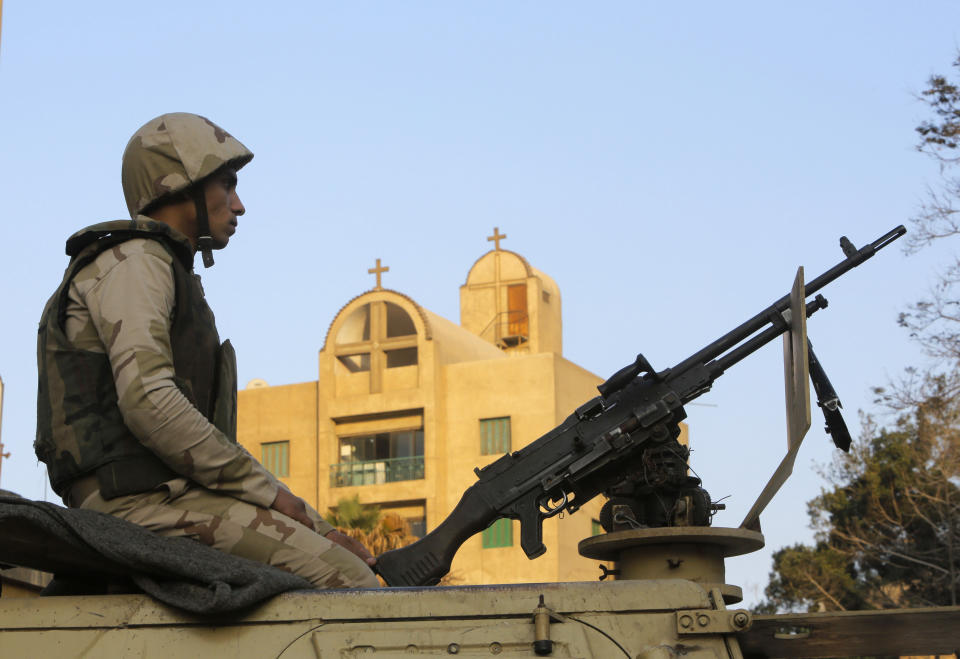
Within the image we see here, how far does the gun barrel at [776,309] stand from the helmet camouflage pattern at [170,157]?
3882 millimetres

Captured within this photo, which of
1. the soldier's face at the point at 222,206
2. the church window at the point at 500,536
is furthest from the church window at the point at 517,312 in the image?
the soldier's face at the point at 222,206

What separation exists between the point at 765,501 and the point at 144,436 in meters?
1.79

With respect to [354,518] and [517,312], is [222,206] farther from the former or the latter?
[517,312]

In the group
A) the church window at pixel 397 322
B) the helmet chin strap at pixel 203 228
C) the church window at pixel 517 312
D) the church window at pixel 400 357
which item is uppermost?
Result: the church window at pixel 517 312

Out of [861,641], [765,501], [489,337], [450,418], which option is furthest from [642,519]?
[489,337]

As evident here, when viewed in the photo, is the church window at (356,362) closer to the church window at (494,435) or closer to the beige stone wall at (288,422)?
the beige stone wall at (288,422)

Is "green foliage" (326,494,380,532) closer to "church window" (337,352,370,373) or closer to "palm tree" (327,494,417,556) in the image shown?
"palm tree" (327,494,417,556)

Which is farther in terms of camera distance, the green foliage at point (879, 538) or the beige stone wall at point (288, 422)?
the beige stone wall at point (288, 422)

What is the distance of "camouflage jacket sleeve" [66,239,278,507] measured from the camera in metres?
3.18

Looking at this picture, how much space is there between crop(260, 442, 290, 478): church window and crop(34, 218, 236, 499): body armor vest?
35.9 metres

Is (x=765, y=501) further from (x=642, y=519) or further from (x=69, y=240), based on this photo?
(x=69, y=240)

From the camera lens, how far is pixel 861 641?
3.00m

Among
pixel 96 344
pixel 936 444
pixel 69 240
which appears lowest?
pixel 96 344

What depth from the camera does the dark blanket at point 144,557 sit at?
2.95 m
